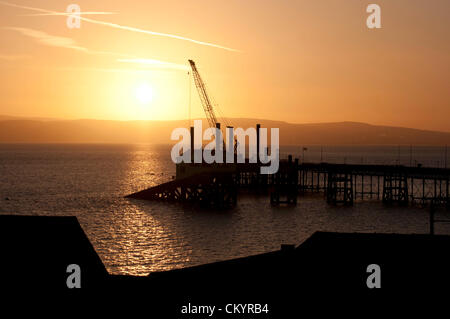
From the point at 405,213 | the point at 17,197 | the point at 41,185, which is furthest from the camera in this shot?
the point at 41,185

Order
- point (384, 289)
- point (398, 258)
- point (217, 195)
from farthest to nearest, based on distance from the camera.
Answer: point (217, 195) → point (398, 258) → point (384, 289)

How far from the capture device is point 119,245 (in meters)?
41.7

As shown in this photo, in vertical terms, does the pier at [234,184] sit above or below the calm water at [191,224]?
above

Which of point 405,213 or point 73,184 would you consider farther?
point 73,184

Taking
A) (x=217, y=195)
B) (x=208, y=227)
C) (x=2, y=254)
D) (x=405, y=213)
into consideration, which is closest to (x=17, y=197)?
(x=217, y=195)

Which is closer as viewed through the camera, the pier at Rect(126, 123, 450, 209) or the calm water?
the calm water

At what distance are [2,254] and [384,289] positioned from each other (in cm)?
1157

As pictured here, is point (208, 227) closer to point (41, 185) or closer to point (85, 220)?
point (85, 220)

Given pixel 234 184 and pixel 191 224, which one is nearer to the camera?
pixel 191 224

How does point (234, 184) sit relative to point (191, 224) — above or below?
above

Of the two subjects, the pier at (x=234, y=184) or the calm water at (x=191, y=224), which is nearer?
the calm water at (x=191, y=224)

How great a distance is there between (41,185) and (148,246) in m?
68.0

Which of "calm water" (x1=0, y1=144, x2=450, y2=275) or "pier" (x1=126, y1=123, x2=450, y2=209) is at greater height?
"pier" (x1=126, y1=123, x2=450, y2=209)

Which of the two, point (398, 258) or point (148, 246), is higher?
point (398, 258)
